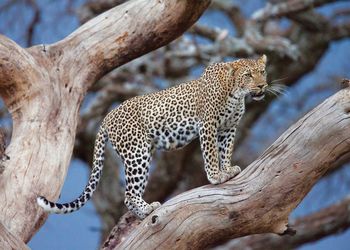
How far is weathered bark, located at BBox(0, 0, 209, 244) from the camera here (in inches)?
289

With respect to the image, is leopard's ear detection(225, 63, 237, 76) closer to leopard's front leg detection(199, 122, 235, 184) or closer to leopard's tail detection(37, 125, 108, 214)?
leopard's front leg detection(199, 122, 235, 184)

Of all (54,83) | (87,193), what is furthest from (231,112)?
(54,83)

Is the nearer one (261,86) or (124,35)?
(261,86)

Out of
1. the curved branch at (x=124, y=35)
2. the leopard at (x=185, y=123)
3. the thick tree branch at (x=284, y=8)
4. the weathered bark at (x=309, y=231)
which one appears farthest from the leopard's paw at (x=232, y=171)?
the thick tree branch at (x=284, y=8)

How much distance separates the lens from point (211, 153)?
690cm

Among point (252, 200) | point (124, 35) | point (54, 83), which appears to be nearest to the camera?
point (252, 200)

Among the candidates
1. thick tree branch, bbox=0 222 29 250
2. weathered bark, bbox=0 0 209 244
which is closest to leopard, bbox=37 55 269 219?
thick tree branch, bbox=0 222 29 250

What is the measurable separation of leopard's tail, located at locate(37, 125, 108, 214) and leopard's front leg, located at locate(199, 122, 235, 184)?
2.88 ft

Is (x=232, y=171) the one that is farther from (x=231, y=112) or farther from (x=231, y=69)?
(x=231, y=69)

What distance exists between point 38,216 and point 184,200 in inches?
49.7

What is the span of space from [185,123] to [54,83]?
1383mm

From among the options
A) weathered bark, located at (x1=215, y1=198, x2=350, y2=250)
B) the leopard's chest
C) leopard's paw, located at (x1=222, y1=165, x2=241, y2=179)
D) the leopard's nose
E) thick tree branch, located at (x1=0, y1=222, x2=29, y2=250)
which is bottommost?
thick tree branch, located at (x1=0, y1=222, x2=29, y2=250)

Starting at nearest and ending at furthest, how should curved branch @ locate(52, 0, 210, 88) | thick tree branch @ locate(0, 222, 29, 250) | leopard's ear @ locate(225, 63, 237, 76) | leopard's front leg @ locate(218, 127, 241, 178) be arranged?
thick tree branch @ locate(0, 222, 29, 250) < leopard's ear @ locate(225, 63, 237, 76) < leopard's front leg @ locate(218, 127, 241, 178) < curved branch @ locate(52, 0, 210, 88)

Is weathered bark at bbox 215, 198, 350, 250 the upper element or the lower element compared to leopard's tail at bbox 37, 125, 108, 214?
upper
